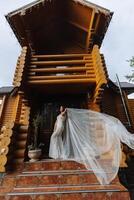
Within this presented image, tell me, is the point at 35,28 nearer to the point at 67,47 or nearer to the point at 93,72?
the point at 67,47

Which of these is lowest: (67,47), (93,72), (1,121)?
(1,121)

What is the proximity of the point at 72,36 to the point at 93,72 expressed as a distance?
2829mm

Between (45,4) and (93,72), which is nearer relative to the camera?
(93,72)

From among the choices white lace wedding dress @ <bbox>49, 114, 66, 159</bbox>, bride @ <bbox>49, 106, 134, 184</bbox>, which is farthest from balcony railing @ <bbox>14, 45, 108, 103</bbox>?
white lace wedding dress @ <bbox>49, 114, 66, 159</bbox>

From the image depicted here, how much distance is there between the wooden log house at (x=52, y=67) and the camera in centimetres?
542

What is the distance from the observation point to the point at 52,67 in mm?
7098

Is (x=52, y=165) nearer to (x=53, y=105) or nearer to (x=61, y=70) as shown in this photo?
(x=53, y=105)

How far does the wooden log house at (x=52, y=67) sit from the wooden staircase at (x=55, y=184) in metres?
0.27

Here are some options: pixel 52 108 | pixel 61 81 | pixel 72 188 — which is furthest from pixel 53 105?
pixel 72 188

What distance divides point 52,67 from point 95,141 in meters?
3.28

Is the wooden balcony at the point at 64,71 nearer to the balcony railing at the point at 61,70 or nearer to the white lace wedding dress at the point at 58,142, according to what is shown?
the balcony railing at the point at 61,70

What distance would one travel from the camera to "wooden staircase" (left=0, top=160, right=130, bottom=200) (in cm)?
389

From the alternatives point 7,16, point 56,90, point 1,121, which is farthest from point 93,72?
point 1,121

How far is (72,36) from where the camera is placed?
829 centimetres
